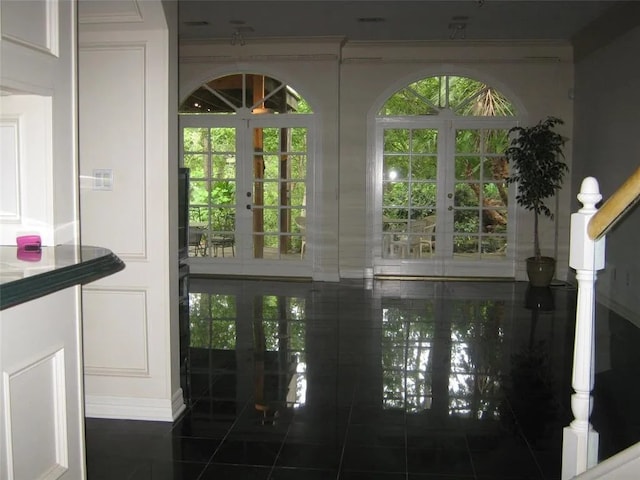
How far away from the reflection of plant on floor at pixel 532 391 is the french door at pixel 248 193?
4.33 m

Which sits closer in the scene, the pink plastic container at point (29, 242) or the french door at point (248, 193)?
the pink plastic container at point (29, 242)

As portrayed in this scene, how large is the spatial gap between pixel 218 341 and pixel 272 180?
3909mm

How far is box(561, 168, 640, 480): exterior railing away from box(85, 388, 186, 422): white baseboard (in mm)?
2287

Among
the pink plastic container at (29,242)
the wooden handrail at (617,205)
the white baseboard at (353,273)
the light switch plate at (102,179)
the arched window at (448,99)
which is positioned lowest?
the white baseboard at (353,273)

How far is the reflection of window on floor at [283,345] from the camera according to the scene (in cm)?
414

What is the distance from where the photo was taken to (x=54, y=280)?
1700 millimetres

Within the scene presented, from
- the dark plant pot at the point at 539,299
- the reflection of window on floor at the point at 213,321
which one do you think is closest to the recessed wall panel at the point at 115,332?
the reflection of window on floor at the point at 213,321

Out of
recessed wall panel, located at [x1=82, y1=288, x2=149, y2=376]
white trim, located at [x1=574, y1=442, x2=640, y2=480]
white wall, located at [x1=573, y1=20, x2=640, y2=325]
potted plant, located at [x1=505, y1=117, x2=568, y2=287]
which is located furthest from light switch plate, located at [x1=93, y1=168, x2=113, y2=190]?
potted plant, located at [x1=505, y1=117, x2=568, y2=287]

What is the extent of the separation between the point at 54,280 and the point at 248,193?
7.32 m

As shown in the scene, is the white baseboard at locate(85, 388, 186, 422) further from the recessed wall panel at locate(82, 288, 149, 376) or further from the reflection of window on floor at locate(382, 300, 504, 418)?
the reflection of window on floor at locate(382, 300, 504, 418)

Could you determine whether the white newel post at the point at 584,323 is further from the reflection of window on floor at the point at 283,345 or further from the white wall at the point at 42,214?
the reflection of window on floor at the point at 283,345

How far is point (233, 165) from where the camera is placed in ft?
29.6

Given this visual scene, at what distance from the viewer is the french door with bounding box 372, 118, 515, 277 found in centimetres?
869

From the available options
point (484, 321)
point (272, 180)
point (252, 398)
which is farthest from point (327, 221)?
point (252, 398)
